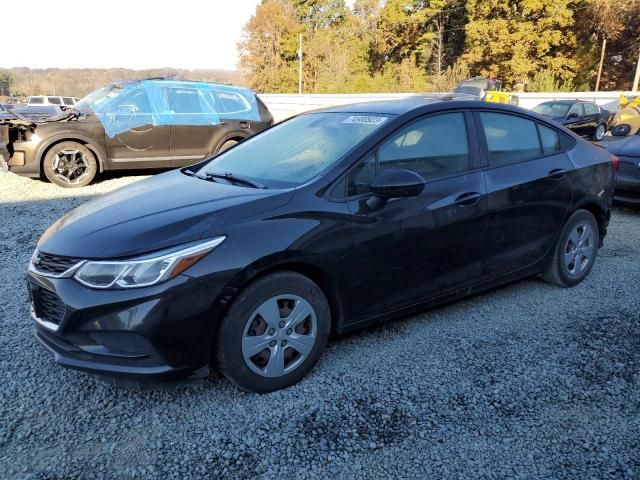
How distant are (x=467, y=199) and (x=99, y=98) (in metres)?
7.75

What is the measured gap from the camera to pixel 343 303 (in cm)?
291

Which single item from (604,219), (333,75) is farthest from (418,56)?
(604,219)

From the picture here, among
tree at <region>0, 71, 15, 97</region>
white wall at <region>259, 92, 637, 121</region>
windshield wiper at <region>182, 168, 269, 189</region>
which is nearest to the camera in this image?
windshield wiper at <region>182, 168, 269, 189</region>

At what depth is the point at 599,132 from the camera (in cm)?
Result: 1748

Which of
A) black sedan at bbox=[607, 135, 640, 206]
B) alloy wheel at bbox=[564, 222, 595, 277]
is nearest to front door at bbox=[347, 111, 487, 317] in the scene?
alloy wheel at bbox=[564, 222, 595, 277]

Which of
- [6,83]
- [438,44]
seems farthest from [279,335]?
[6,83]

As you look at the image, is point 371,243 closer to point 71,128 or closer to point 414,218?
point 414,218

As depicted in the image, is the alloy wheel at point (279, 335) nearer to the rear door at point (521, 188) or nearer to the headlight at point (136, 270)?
the headlight at point (136, 270)

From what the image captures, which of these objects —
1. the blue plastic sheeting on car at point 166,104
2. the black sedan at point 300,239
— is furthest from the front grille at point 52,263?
the blue plastic sheeting on car at point 166,104

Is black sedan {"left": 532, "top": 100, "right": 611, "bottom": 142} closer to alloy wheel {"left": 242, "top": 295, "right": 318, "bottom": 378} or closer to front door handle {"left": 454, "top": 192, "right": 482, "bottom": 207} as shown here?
front door handle {"left": 454, "top": 192, "right": 482, "bottom": 207}

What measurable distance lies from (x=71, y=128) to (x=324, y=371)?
22.6 ft

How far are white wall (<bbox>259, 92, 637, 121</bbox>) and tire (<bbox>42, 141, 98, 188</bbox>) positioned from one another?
14.9 meters

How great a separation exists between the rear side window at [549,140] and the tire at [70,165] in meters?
6.96

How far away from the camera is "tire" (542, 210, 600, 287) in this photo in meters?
4.10
